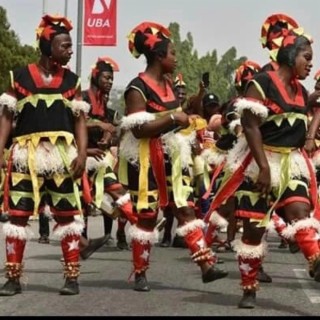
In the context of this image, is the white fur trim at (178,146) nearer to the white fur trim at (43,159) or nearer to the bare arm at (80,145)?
the bare arm at (80,145)

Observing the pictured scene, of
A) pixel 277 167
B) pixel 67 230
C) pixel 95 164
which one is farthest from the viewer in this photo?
pixel 95 164

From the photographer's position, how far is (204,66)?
82.8 meters

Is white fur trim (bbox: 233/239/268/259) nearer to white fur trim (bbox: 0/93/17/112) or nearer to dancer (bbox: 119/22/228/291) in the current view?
dancer (bbox: 119/22/228/291)

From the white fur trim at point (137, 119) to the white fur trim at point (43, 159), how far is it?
63cm

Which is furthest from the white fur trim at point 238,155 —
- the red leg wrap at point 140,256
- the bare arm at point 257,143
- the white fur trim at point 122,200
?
the white fur trim at point 122,200

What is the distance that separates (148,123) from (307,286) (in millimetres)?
2127

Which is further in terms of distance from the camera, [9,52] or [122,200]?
[9,52]

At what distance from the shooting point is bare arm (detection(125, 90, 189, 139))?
7570 mm

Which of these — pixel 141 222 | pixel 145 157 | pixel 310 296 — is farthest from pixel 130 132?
pixel 310 296

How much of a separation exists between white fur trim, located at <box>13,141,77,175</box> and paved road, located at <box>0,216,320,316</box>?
1.04 metres

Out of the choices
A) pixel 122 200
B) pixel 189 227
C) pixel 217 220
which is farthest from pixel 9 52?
pixel 189 227

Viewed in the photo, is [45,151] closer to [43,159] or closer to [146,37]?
[43,159]

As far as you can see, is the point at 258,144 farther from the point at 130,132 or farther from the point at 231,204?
the point at 231,204

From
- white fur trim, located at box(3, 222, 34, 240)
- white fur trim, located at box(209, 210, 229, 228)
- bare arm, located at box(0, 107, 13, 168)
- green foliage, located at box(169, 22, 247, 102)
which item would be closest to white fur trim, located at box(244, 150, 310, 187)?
white fur trim, located at box(3, 222, 34, 240)
